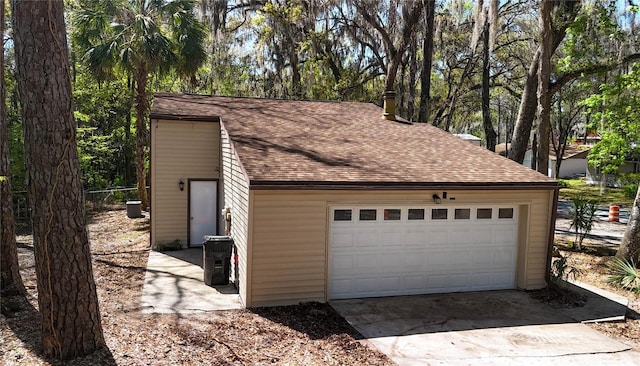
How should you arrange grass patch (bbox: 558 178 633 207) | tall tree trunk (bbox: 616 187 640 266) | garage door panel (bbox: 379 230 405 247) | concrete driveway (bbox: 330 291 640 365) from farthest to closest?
grass patch (bbox: 558 178 633 207)
tall tree trunk (bbox: 616 187 640 266)
garage door panel (bbox: 379 230 405 247)
concrete driveway (bbox: 330 291 640 365)

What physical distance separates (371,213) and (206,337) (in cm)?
361

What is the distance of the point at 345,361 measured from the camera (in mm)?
5934

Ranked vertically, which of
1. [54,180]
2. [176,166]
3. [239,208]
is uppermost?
[54,180]

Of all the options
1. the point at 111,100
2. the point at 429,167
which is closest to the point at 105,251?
the point at 429,167

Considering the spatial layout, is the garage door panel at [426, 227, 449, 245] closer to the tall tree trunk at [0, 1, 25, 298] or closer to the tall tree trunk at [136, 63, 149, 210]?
the tall tree trunk at [0, 1, 25, 298]

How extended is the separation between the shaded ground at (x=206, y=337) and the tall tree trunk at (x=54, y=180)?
459 mm

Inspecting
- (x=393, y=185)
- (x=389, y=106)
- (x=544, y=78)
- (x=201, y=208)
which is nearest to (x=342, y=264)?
(x=393, y=185)

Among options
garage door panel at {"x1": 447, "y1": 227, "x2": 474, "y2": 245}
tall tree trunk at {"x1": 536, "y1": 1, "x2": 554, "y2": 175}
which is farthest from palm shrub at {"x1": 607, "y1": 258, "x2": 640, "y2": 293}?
garage door panel at {"x1": 447, "y1": 227, "x2": 474, "y2": 245}

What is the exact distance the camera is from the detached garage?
25.8 ft

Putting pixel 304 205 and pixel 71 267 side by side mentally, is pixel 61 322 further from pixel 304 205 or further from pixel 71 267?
pixel 304 205

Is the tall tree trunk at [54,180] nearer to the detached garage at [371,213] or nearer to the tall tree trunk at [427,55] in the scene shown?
the detached garage at [371,213]

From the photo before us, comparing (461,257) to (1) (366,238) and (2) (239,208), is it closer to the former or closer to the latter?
(1) (366,238)

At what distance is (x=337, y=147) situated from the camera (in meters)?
10.0

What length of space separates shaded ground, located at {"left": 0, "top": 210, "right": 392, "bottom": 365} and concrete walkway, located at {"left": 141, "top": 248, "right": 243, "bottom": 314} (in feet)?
0.90
